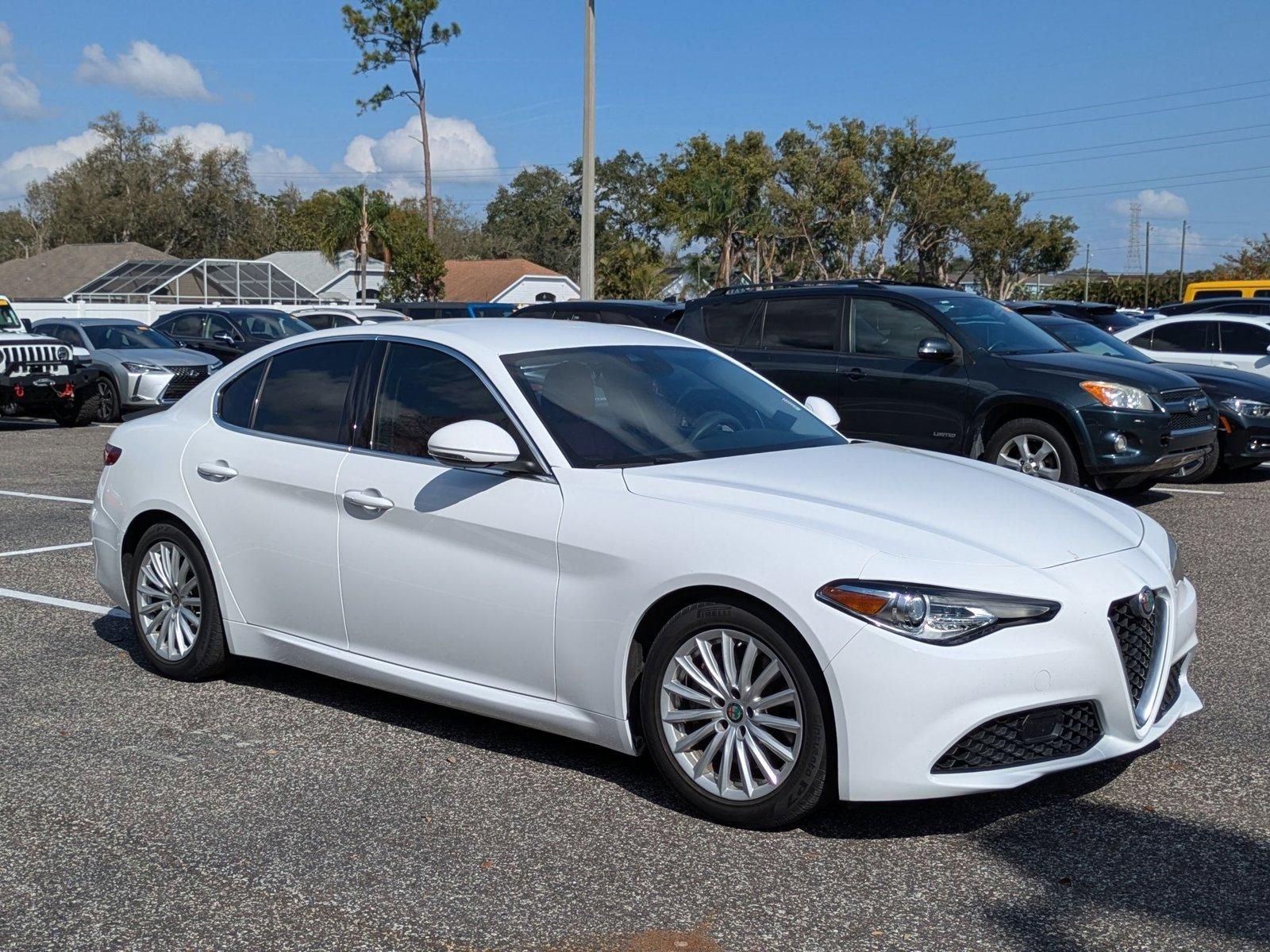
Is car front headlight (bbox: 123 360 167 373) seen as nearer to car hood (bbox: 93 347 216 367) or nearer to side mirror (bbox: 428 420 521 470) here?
car hood (bbox: 93 347 216 367)

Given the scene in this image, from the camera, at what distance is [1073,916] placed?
11.9 ft

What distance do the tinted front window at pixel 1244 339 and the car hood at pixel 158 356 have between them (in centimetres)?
1358

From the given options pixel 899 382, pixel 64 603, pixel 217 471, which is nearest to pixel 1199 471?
pixel 899 382

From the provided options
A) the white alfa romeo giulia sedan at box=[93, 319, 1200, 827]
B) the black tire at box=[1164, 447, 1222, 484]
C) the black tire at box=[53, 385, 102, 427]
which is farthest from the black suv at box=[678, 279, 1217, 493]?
the black tire at box=[53, 385, 102, 427]

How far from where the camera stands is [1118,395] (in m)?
10.4

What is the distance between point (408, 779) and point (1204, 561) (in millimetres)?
5950

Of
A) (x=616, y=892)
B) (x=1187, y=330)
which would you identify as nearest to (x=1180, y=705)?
(x=616, y=892)

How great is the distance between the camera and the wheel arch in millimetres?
4039

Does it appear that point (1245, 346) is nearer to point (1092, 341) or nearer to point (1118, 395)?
point (1092, 341)

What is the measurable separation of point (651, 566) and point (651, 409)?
1018 mm

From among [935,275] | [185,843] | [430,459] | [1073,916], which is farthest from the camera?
[935,275]

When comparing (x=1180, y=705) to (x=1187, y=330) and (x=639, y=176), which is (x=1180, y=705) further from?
(x=639, y=176)

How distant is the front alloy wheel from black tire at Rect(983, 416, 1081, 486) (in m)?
6.48

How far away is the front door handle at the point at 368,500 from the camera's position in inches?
200
